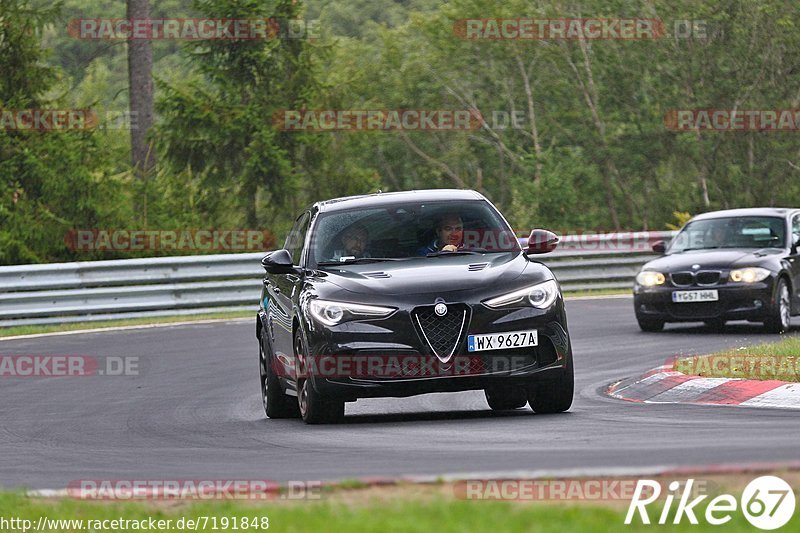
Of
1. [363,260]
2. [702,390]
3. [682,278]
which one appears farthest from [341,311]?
[682,278]

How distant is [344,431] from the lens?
10984 millimetres

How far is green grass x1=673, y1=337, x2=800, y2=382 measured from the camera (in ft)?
42.2

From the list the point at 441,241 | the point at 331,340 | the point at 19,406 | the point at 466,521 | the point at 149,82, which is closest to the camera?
the point at 466,521

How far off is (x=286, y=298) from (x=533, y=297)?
222 cm

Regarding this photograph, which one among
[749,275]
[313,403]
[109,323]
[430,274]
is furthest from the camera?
[109,323]

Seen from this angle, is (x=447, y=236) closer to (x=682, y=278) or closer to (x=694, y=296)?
(x=694, y=296)

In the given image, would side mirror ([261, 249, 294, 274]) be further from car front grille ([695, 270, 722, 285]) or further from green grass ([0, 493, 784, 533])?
car front grille ([695, 270, 722, 285])

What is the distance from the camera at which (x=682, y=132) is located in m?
52.7

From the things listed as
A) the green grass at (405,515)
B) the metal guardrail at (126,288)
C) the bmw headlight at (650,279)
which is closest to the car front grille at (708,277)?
the bmw headlight at (650,279)

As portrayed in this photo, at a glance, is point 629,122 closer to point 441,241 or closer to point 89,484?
point 441,241

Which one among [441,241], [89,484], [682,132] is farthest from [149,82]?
[89,484]

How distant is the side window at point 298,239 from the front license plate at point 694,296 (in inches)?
275

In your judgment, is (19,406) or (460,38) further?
(460,38)

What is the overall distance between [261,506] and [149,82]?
99.5 feet
